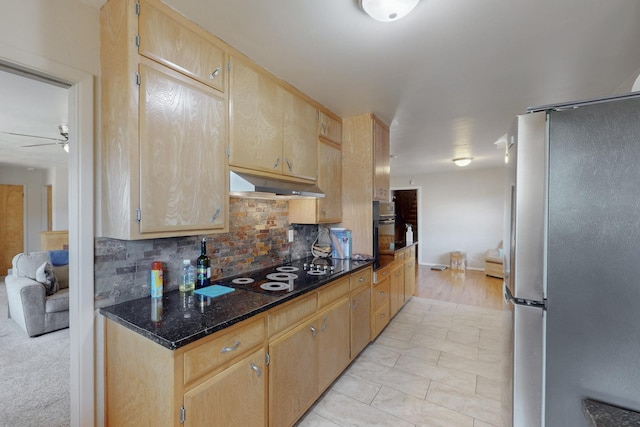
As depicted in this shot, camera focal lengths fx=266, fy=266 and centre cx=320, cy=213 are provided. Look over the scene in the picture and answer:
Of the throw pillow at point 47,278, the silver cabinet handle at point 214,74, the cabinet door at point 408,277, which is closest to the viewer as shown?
the silver cabinet handle at point 214,74

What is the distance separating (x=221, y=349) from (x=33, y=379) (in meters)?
Answer: 2.36

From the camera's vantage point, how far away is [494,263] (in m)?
5.63

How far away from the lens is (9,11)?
114 cm

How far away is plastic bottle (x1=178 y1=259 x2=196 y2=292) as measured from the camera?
1.67 meters

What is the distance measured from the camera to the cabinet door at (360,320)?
241 centimetres

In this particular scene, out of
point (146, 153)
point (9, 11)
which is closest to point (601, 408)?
point (146, 153)

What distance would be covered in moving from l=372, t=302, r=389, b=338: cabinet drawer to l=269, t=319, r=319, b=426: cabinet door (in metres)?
1.16

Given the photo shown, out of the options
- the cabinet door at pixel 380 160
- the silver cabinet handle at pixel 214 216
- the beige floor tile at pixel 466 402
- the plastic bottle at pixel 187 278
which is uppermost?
the cabinet door at pixel 380 160

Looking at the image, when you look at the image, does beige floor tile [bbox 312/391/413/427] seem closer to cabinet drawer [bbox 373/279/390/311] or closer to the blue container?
cabinet drawer [bbox 373/279/390/311]

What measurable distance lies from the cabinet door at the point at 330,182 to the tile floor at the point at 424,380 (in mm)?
1434

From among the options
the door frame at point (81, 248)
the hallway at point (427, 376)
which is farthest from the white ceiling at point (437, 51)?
the hallway at point (427, 376)

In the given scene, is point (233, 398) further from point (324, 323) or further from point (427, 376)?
point (427, 376)

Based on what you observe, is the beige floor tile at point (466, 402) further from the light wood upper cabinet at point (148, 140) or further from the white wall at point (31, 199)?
the white wall at point (31, 199)

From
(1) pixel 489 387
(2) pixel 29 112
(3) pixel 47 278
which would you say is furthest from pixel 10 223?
(1) pixel 489 387
